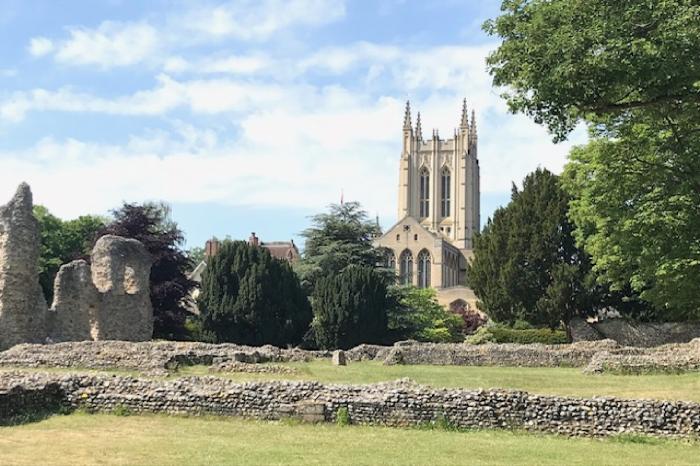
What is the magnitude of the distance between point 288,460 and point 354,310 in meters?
31.8

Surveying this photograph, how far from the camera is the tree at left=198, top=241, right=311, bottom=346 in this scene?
134ft

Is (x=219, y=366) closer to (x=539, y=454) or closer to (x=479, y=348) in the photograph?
(x=479, y=348)

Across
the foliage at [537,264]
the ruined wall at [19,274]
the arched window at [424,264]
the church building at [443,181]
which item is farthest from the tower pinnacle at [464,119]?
the ruined wall at [19,274]

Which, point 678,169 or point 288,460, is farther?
point 678,169

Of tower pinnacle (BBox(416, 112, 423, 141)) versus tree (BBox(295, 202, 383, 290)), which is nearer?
tree (BBox(295, 202, 383, 290))

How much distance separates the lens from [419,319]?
4997 cm

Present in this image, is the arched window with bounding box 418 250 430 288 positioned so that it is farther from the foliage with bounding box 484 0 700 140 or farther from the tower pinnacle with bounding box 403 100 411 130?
the foliage with bounding box 484 0 700 140

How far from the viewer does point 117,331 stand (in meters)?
31.9

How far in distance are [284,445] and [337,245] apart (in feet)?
129

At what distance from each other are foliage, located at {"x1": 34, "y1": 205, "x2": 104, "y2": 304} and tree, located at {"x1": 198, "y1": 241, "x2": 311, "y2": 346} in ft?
42.7

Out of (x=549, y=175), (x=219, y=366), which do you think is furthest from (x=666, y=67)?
(x=549, y=175)

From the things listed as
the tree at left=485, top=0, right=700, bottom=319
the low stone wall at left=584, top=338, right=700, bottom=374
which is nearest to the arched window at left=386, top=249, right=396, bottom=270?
the low stone wall at left=584, top=338, right=700, bottom=374

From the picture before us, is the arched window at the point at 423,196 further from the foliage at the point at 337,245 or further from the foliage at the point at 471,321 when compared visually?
the foliage at the point at 337,245

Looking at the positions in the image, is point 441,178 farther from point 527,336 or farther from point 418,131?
point 527,336
